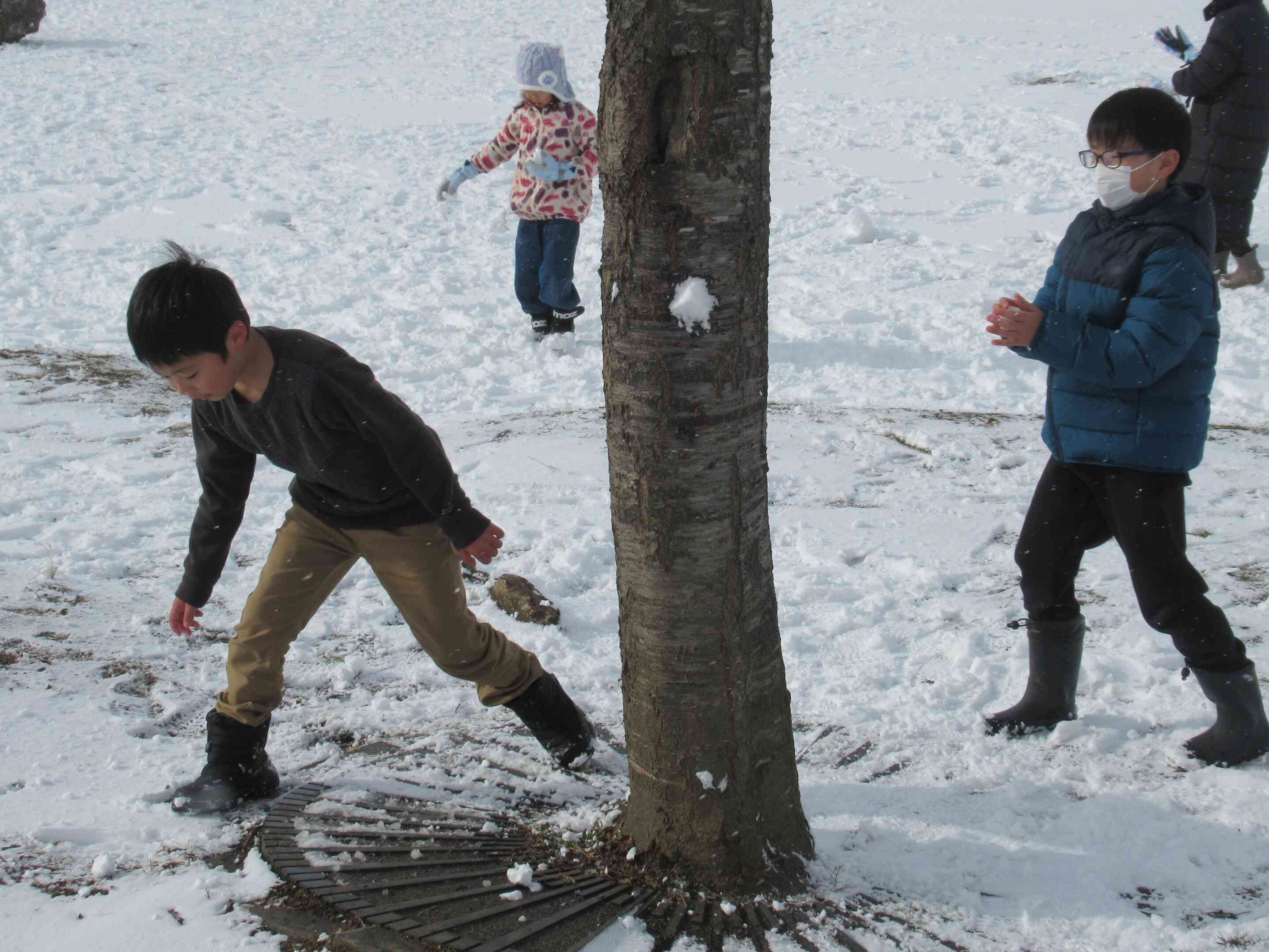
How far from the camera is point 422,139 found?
1288 cm

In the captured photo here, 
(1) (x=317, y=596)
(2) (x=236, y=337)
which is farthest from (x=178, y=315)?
(1) (x=317, y=596)

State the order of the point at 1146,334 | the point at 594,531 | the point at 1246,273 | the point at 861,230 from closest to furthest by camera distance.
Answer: the point at 1146,334, the point at 594,531, the point at 1246,273, the point at 861,230

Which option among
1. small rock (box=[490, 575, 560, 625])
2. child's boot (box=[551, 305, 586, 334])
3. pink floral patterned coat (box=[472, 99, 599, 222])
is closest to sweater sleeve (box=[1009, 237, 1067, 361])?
small rock (box=[490, 575, 560, 625])

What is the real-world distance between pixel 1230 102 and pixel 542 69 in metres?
4.35

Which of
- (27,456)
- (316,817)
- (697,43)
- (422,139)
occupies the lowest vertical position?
(316,817)

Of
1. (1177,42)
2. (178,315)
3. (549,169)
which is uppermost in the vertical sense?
(1177,42)

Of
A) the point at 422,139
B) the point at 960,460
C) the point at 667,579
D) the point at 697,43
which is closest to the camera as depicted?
the point at 697,43

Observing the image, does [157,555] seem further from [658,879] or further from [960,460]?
[960,460]

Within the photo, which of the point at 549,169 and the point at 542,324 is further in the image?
the point at 542,324

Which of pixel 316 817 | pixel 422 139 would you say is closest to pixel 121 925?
pixel 316 817

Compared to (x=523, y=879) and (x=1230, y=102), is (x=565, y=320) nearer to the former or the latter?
(x=1230, y=102)

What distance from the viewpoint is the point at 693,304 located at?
7.18 feet

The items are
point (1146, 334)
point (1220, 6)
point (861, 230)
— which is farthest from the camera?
point (861, 230)

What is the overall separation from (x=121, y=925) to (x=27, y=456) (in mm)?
3914
